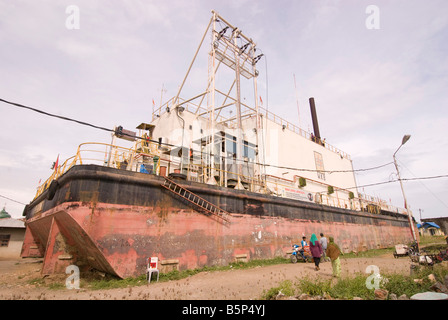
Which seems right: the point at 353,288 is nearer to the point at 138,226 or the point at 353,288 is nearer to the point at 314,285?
Result: the point at 314,285

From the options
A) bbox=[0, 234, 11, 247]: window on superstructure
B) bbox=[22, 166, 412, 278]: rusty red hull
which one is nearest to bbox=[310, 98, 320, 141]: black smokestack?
bbox=[22, 166, 412, 278]: rusty red hull

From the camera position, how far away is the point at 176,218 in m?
9.44

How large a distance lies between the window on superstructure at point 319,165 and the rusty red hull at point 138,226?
12209mm

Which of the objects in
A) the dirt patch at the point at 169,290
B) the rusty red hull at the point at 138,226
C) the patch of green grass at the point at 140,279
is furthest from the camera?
the rusty red hull at the point at 138,226

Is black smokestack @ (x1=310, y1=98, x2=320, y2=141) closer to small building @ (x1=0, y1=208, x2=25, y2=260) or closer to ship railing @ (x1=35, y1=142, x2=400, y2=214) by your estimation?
ship railing @ (x1=35, y1=142, x2=400, y2=214)

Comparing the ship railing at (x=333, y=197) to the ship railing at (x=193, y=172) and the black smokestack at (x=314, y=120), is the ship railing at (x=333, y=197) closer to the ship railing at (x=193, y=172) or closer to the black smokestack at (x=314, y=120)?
the ship railing at (x=193, y=172)

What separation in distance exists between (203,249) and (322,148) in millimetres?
19595

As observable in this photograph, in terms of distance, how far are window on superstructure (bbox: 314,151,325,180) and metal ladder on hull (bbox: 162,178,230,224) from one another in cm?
1490

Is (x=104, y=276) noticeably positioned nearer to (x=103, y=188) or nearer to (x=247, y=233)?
(x=103, y=188)

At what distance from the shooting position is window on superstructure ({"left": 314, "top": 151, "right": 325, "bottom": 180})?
22870 mm

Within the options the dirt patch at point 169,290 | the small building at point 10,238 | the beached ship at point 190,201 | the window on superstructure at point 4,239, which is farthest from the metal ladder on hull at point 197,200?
the window on superstructure at point 4,239

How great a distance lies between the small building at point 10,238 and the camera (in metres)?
22.4
